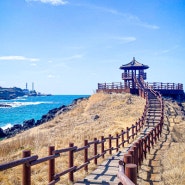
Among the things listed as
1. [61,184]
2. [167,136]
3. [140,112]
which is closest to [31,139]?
[167,136]

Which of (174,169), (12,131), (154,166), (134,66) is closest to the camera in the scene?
(174,169)

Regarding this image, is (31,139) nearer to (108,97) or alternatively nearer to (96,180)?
(96,180)

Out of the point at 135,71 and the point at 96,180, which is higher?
the point at 135,71

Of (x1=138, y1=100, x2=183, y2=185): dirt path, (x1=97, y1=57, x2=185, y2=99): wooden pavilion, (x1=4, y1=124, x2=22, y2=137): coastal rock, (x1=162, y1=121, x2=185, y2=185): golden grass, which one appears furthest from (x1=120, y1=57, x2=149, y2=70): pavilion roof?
(x1=162, y1=121, x2=185, y2=185): golden grass

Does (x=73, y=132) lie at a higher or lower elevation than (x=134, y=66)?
lower

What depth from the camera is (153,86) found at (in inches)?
1724

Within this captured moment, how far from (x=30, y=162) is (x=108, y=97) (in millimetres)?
35563

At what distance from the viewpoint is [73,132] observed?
74.4 ft

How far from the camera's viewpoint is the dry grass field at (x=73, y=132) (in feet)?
32.9

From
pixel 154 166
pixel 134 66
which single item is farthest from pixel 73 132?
pixel 134 66

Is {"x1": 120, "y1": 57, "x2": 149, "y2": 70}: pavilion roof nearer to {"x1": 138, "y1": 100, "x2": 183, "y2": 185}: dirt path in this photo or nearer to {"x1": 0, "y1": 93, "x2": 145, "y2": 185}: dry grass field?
{"x1": 0, "y1": 93, "x2": 145, "y2": 185}: dry grass field

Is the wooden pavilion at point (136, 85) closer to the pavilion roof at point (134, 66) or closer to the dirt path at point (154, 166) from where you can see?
the pavilion roof at point (134, 66)

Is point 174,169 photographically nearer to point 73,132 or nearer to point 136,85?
point 73,132

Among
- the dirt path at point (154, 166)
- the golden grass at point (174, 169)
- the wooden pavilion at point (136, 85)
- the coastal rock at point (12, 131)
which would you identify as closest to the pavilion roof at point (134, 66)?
the wooden pavilion at point (136, 85)
